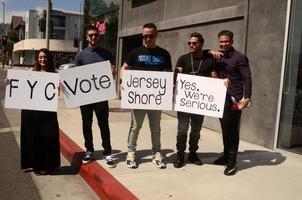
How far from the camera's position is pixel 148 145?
8125 millimetres

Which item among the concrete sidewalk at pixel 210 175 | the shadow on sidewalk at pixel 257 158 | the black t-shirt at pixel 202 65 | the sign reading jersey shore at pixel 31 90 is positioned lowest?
the concrete sidewalk at pixel 210 175

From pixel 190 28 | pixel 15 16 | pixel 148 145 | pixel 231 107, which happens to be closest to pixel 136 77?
pixel 231 107

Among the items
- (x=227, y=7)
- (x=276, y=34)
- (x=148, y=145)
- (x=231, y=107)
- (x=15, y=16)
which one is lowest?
(x=148, y=145)

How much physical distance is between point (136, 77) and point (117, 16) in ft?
43.5

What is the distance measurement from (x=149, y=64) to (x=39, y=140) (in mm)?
1760

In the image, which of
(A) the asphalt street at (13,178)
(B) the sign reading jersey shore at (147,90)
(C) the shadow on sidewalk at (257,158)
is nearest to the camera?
(A) the asphalt street at (13,178)

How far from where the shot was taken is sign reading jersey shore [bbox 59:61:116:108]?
631 cm

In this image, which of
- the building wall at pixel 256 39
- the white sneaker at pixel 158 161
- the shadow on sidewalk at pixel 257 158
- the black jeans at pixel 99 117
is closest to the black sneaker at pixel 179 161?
the white sneaker at pixel 158 161

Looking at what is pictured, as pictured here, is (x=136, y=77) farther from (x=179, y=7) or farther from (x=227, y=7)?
(x=179, y=7)

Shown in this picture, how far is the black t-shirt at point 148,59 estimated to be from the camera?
243 inches

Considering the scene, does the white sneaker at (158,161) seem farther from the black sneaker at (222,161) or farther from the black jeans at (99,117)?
the black sneaker at (222,161)

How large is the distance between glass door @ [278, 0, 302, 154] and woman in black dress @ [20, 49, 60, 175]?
3.74 meters

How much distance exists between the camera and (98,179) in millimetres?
5918

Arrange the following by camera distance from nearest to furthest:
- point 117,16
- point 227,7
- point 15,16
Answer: point 227,7, point 117,16, point 15,16
